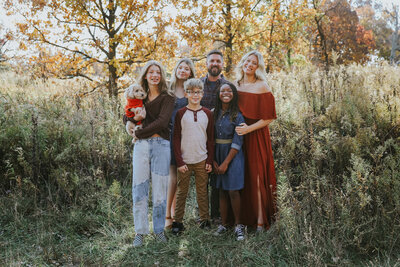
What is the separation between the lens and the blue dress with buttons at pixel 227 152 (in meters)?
3.53

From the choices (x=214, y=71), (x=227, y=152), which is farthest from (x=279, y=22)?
(x=227, y=152)

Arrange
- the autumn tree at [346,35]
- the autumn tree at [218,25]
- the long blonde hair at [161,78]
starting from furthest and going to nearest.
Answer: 1. the autumn tree at [346,35]
2. the autumn tree at [218,25]
3. the long blonde hair at [161,78]

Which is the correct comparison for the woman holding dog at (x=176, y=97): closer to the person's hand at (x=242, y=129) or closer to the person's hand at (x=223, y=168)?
the person's hand at (x=223, y=168)

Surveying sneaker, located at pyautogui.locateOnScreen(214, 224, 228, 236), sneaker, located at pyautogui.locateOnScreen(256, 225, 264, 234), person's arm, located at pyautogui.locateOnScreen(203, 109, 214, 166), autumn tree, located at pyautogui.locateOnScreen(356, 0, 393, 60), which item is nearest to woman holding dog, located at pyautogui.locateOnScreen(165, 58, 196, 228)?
person's arm, located at pyautogui.locateOnScreen(203, 109, 214, 166)

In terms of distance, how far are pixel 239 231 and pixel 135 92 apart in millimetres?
1893

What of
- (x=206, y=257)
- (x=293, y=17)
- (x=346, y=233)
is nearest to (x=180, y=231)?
(x=206, y=257)

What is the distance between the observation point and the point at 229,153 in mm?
3514

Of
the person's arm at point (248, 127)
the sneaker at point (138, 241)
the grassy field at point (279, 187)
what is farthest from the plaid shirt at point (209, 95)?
the sneaker at point (138, 241)

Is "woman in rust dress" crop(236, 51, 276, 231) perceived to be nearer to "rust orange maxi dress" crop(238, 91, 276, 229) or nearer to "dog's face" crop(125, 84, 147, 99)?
"rust orange maxi dress" crop(238, 91, 276, 229)

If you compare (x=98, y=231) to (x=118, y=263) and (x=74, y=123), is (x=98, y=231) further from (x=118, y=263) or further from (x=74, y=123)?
(x=74, y=123)

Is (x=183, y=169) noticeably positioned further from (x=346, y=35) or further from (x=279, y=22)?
(x=346, y=35)

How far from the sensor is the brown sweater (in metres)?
3.43

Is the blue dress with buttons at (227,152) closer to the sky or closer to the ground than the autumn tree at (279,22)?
closer to the ground

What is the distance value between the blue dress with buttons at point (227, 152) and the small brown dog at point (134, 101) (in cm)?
89
